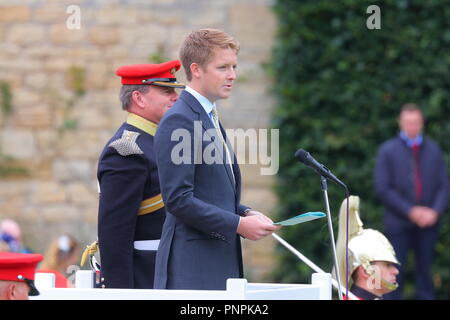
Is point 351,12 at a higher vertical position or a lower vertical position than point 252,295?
higher

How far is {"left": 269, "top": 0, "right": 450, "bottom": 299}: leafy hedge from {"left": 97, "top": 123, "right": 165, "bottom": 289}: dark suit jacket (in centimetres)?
463

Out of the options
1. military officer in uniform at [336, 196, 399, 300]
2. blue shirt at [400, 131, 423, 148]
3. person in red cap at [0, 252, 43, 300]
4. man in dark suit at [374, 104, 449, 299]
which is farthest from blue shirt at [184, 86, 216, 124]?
blue shirt at [400, 131, 423, 148]

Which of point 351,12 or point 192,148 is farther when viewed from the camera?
point 351,12

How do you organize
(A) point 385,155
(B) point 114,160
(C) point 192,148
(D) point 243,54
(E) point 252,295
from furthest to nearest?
1. (D) point 243,54
2. (A) point 385,155
3. (B) point 114,160
4. (C) point 192,148
5. (E) point 252,295

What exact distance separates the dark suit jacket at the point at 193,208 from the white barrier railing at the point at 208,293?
199 mm

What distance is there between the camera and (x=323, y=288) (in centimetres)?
371

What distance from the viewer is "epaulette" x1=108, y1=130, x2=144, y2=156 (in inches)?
171

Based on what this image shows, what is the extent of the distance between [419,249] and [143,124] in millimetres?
4575

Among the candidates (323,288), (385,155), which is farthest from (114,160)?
(385,155)

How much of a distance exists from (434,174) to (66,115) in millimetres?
3496

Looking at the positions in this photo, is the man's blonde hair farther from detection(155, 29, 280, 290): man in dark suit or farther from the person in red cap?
the person in red cap

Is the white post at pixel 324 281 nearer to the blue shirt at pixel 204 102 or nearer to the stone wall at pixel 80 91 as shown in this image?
the blue shirt at pixel 204 102

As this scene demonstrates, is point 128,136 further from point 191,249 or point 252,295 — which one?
point 252,295

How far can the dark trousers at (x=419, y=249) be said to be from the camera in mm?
8367
